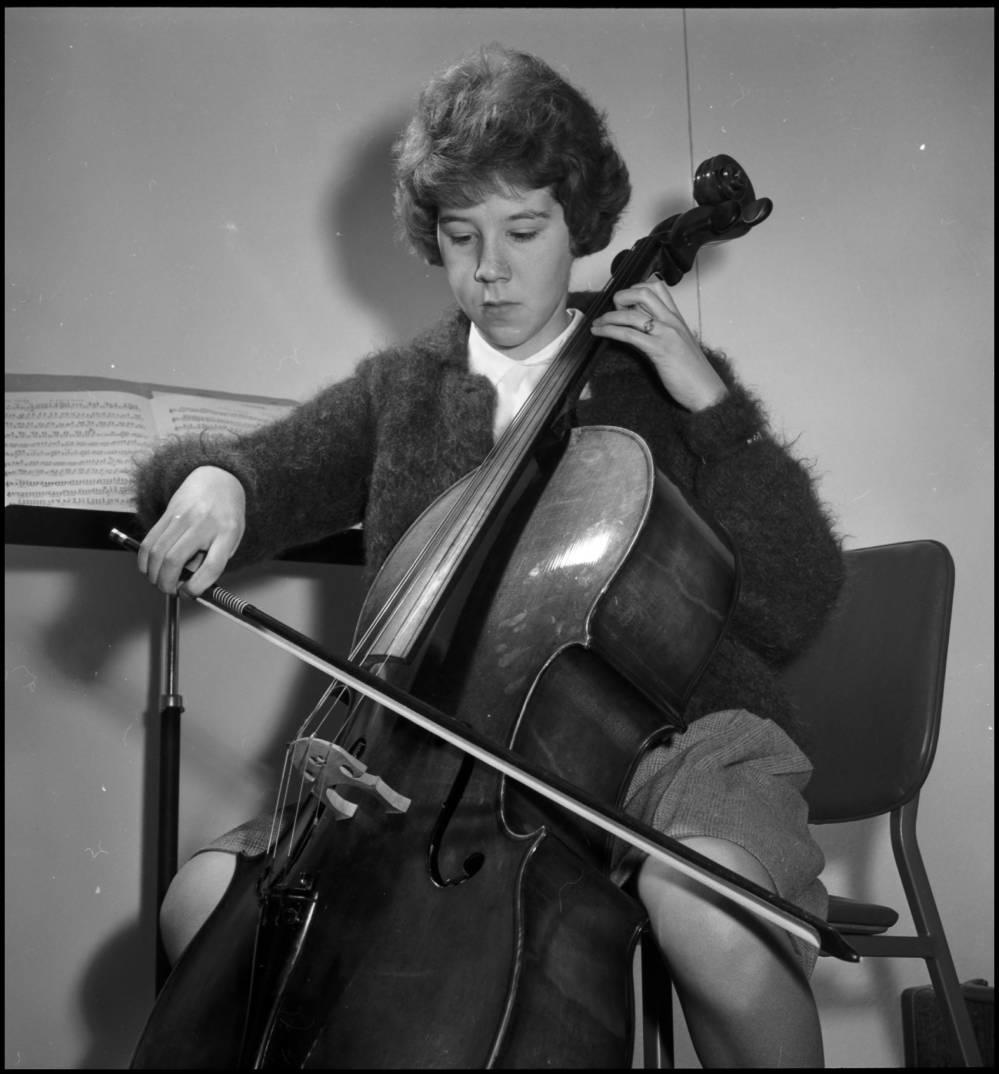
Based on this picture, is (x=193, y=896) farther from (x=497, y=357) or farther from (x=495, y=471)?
(x=497, y=357)

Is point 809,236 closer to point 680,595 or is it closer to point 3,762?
point 680,595

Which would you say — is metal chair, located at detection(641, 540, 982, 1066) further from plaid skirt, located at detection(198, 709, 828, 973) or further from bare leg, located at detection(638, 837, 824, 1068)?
bare leg, located at detection(638, 837, 824, 1068)

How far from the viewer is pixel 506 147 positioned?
1.09m

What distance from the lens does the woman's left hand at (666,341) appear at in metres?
1.05

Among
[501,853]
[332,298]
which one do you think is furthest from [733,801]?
[332,298]

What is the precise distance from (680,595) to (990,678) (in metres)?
0.96

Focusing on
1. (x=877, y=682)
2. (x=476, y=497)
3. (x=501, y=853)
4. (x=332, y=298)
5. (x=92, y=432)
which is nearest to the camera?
(x=501, y=853)

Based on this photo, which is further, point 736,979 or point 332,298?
point 332,298

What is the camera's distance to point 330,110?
1.70 metres

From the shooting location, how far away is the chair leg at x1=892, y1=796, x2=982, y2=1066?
115 cm

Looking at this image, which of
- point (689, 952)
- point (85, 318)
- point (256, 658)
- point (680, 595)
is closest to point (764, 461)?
point (680, 595)

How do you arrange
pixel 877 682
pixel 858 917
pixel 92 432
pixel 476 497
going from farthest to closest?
pixel 92 432
pixel 877 682
pixel 858 917
pixel 476 497

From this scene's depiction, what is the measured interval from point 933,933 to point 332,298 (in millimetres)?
1059

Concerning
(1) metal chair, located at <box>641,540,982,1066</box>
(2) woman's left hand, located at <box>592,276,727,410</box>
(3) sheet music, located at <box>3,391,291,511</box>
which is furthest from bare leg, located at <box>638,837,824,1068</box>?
(3) sheet music, located at <box>3,391,291,511</box>
